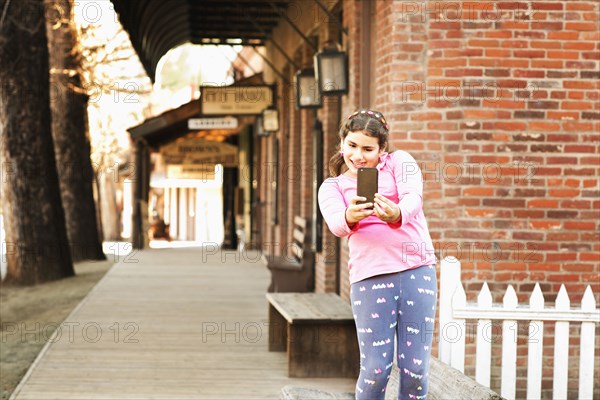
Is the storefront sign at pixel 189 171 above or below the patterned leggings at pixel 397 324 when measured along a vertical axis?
above

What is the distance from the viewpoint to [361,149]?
4.44m

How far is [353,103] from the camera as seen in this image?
30.5 feet

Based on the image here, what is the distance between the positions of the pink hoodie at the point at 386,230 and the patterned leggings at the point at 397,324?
0.05 m

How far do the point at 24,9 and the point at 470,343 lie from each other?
9.08 m

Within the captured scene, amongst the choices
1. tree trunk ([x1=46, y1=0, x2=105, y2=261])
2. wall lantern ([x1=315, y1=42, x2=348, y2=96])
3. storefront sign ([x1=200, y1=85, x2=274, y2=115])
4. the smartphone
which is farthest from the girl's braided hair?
tree trunk ([x1=46, y1=0, x2=105, y2=261])

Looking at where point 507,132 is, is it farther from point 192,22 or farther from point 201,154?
point 201,154

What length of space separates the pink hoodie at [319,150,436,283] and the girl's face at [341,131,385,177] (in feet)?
0.36

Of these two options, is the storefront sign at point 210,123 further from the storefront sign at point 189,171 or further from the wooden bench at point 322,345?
the wooden bench at point 322,345

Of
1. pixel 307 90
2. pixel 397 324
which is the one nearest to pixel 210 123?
pixel 307 90

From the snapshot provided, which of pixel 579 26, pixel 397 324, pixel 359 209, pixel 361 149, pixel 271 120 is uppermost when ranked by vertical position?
pixel 579 26

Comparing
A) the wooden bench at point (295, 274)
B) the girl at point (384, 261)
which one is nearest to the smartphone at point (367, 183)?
the girl at point (384, 261)

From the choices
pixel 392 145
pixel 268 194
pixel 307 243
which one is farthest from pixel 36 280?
pixel 392 145

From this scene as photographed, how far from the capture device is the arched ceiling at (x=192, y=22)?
13.9m

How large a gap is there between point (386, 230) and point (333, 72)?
5.13 metres
